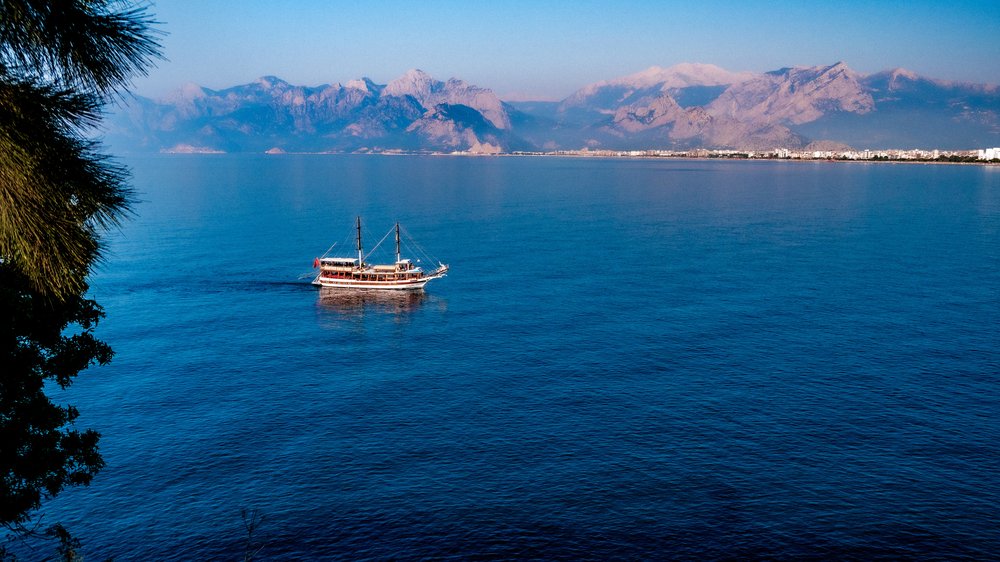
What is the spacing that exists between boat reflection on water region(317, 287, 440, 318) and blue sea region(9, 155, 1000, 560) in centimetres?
69

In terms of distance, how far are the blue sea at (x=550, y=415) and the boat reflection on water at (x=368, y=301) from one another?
2.28ft

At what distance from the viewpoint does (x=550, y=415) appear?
6116cm

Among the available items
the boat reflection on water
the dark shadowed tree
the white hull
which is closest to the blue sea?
the boat reflection on water

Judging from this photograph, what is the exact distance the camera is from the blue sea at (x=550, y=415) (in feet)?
147

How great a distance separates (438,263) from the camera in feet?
408

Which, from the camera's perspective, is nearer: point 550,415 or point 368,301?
point 550,415

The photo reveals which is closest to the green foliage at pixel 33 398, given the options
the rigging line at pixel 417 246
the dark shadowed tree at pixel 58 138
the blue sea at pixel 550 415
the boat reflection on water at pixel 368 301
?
the dark shadowed tree at pixel 58 138

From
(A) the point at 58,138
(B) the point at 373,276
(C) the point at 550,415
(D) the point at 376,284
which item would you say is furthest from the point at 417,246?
(A) the point at 58,138

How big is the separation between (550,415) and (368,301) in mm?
51501

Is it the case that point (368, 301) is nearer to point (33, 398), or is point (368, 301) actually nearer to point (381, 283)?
point (381, 283)

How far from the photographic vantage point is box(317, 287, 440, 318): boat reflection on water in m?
97.9

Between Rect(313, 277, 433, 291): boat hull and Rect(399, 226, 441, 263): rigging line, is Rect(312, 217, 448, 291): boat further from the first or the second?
Rect(399, 226, 441, 263): rigging line

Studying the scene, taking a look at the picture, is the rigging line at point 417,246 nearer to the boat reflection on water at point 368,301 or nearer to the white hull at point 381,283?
the white hull at point 381,283

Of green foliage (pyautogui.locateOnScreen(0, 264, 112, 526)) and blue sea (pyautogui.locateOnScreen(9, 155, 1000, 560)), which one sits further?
blue sea (pyautogui.locateOnScreen(9, 155, 1000, 560))
